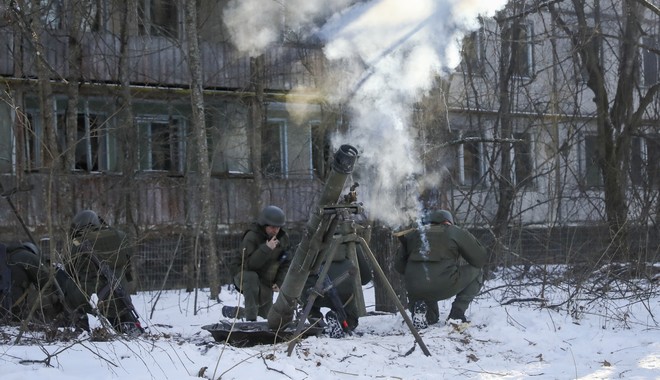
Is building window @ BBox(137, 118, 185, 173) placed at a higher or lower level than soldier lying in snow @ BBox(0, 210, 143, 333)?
higher

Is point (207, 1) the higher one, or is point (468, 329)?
point (207, 1)

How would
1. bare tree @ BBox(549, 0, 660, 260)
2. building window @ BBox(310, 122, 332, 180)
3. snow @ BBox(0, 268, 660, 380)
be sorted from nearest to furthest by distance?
snow @ BBox(0, 268, 660, 380) < bare tree @ BBox(549, 0, 660, 260) < building window @ BBox(310, 122, 332, 180)

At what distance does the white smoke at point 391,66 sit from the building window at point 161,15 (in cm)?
848

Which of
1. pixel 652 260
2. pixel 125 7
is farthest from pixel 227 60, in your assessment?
pixel 652 260

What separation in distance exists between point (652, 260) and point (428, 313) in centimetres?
397

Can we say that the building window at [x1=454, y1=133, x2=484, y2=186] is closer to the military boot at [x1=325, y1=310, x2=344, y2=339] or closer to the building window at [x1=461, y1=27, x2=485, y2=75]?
the building window at [x1=461, y1=27, x2=485, y2=75]

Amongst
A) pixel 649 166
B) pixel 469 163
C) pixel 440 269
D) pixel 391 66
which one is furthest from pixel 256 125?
pixel 440 269

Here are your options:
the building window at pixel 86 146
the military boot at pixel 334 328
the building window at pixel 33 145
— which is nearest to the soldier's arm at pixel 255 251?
the military boot at pixel 334 328

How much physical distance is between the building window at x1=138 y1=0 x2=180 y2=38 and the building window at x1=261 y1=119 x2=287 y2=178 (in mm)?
2924

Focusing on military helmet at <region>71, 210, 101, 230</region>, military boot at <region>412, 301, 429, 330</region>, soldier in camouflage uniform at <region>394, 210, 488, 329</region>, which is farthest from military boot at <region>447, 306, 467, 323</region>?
military helmet at <region>71, 210, 101, 230</region>

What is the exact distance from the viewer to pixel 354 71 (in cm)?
1270

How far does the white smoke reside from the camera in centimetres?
1135

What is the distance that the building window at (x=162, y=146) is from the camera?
65.7ft

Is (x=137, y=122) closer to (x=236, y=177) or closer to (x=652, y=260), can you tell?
(x=236, y=177)
